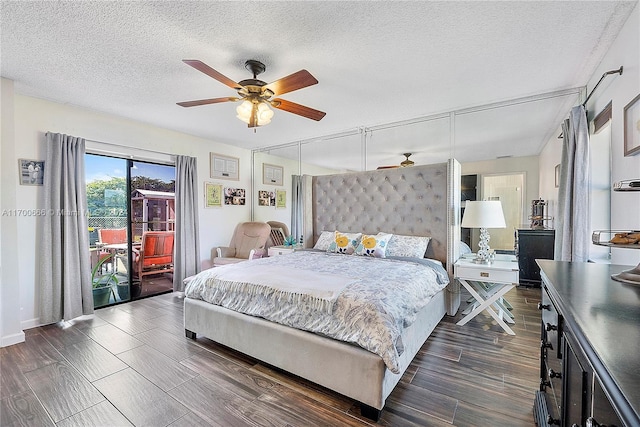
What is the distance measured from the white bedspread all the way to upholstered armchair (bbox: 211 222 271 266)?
1.96m

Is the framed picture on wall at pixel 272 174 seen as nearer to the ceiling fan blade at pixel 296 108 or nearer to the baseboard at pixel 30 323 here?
the ceiling fan blade at pixel 296 108

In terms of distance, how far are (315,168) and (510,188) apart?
173 inches

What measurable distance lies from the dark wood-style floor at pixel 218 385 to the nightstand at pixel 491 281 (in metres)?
0.18

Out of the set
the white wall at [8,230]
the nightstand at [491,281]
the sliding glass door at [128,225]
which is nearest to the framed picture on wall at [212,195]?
the sliding glass door at [128,225]

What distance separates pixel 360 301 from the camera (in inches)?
72.8

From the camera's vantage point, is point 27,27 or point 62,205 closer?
point 27,27

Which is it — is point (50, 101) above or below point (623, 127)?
above

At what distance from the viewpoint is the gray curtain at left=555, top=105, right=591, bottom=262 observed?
98.1 inches

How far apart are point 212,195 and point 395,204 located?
126 inches

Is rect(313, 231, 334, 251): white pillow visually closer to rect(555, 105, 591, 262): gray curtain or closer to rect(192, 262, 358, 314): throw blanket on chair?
rect(192, 262, 358, 314): throw blanket on chair

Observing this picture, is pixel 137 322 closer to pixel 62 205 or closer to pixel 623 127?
pixel 62 205

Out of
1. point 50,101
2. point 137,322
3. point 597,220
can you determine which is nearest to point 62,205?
point 50,101

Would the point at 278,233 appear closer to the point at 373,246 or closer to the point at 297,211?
the point at 297,211

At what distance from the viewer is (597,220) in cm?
257
